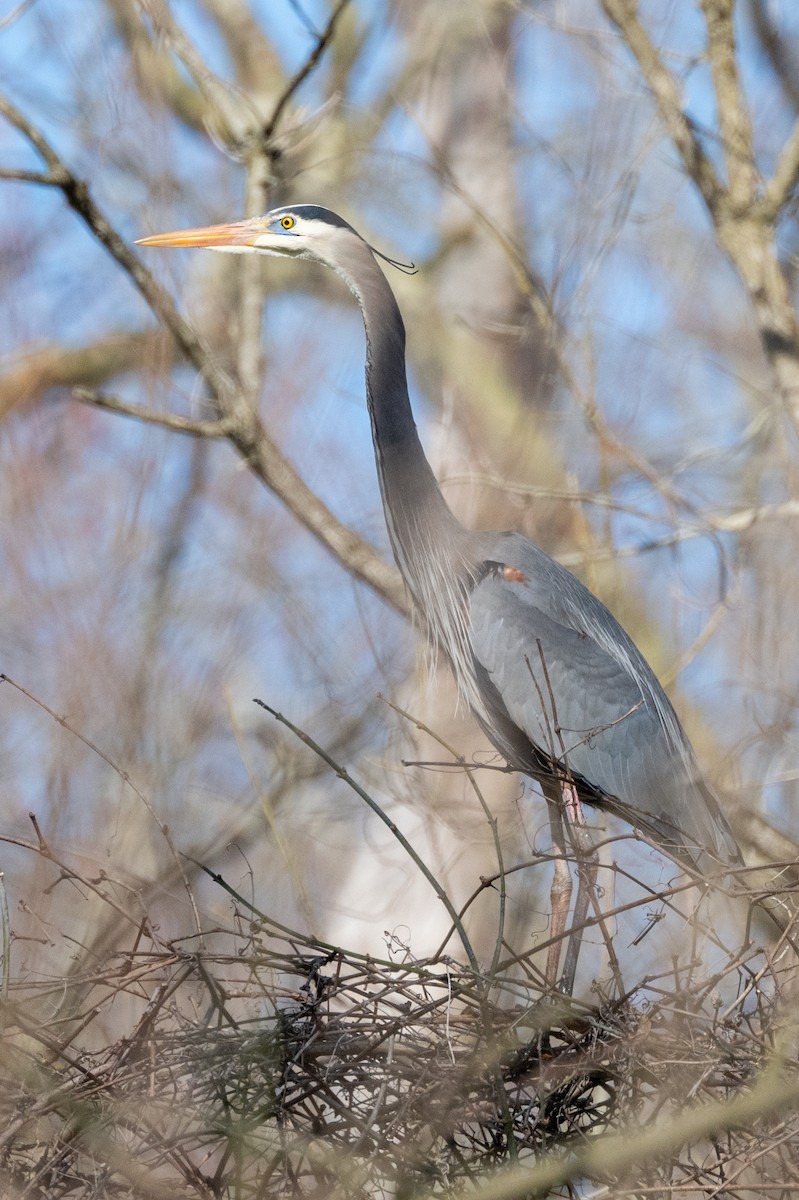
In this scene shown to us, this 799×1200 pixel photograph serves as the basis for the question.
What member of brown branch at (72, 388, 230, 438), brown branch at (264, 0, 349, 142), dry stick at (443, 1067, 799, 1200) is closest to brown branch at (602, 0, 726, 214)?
brown branch at (264, 0, 349, 142)

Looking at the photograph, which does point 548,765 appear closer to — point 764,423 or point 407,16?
point 764,423

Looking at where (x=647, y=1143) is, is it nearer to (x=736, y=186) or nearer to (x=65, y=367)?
(x=736, y=186)

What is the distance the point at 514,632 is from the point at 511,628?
14 millimetres

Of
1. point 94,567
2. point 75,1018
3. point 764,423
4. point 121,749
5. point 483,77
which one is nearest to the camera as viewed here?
point 75,1018

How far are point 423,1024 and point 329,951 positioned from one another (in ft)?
0.68

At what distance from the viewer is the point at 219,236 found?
395 centimetres

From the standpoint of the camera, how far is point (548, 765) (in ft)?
11.9

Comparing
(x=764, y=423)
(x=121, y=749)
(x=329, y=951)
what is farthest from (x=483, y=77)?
(x=329, y=951)

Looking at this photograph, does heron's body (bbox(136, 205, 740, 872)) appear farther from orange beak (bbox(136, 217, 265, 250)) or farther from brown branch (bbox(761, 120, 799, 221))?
brown branch (bbox(761, 120, 799, 221))

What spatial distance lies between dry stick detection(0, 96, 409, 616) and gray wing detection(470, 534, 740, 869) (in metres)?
0.80

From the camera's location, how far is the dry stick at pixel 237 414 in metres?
3.96

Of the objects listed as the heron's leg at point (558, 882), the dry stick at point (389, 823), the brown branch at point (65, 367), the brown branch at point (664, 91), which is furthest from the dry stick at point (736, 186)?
the dry stick at point (389, 823)

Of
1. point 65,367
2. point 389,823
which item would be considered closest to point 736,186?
point 65,367

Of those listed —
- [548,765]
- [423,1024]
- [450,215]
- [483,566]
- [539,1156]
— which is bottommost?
[539,1156]
